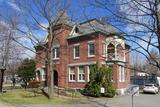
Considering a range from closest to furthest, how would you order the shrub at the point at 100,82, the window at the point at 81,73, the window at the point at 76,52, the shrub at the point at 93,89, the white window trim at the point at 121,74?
the shrub at the point at 93,89 < the shrub at the point at 100,82 < the white window trim at the point at 121,74 < the window at the point at 81,73 < the window at the point at 76,52

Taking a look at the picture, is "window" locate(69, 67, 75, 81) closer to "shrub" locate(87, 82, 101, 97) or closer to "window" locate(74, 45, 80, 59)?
"window" locate(74, 45, 80, 59)

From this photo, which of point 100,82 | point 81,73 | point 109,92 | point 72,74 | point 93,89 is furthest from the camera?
point 72,74

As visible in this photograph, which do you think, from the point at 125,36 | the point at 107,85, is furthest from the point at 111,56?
the point at 107,85

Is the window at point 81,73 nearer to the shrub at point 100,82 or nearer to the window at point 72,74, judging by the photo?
the window at point 72,74

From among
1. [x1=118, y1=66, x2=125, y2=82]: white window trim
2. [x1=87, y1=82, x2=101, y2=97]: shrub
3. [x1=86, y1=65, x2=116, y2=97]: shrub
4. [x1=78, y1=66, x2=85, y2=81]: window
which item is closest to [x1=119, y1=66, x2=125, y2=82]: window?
[x1=118, y1=66, x2=125, y2=82]: white window trim

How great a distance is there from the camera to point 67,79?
41219mm

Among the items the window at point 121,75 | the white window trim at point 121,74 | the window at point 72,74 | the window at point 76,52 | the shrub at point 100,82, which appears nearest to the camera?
the shrub at point 100,82

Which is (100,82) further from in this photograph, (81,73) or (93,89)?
Answer: (81,73)

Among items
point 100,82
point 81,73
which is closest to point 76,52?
point 81,73

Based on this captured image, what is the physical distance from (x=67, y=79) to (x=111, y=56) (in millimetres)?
31695

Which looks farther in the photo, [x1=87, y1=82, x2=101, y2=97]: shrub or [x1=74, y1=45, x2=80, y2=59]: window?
[x1=74, y1=45, x2=80, y2=59]: window

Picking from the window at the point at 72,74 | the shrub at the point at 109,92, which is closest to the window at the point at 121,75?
the shrub at the point at 109,92

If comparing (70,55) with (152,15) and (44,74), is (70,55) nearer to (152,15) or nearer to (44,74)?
(44,74)

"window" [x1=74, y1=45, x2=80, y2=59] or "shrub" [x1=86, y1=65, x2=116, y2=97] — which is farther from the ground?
"window" [x1=74, y1=45, x2=80, y2=59]
